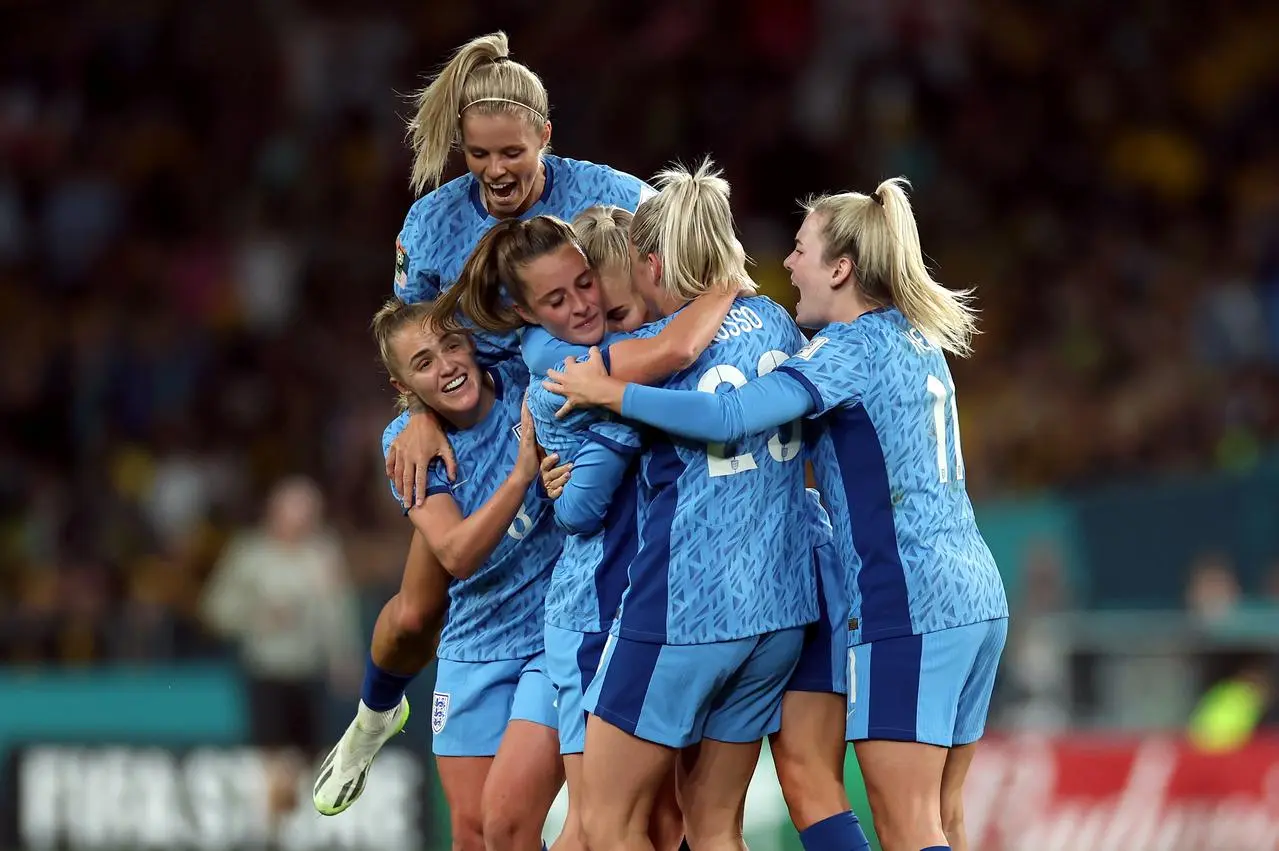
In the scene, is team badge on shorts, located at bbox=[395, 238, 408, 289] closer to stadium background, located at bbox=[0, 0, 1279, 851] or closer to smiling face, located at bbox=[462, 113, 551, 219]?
smiling face, located at bbox=[462, 113, 551, 219]

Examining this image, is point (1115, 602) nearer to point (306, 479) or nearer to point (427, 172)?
point (306, 479)

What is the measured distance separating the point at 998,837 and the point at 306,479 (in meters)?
5.72

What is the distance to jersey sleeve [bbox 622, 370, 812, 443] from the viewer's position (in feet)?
14.8

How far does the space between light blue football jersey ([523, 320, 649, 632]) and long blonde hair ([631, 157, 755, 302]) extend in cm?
14

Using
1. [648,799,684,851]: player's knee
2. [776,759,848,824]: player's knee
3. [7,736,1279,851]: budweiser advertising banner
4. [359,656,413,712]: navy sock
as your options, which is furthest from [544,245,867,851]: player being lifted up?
[7,736,1279,851]: budweiser advertising banner

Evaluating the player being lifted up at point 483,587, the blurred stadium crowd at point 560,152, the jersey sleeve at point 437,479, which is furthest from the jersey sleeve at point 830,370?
the blurred stadium crowd at point 560,152

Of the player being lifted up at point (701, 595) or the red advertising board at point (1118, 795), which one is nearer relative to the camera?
the player being lifted up at point (701, 595)

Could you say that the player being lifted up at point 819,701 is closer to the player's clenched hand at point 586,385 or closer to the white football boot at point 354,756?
the player's clenched hand at point 586,385

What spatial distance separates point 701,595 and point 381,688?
1.61m

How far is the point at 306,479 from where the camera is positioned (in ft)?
43.1

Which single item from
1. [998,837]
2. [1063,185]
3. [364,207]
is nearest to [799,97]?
[1063,185]

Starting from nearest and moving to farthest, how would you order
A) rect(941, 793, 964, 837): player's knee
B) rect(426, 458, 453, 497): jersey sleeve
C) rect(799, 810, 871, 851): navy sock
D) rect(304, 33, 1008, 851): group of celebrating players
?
rect(304, 33, 1008, 851): group of celebrating players → rect(799, 810, 871, 851): navy sock → rect(941, 793, 964, 837): player's knee → rect(426, 458, 453, 497): jersey sleeve

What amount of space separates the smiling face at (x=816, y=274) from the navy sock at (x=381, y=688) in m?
1.76

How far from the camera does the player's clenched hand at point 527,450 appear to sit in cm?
500
